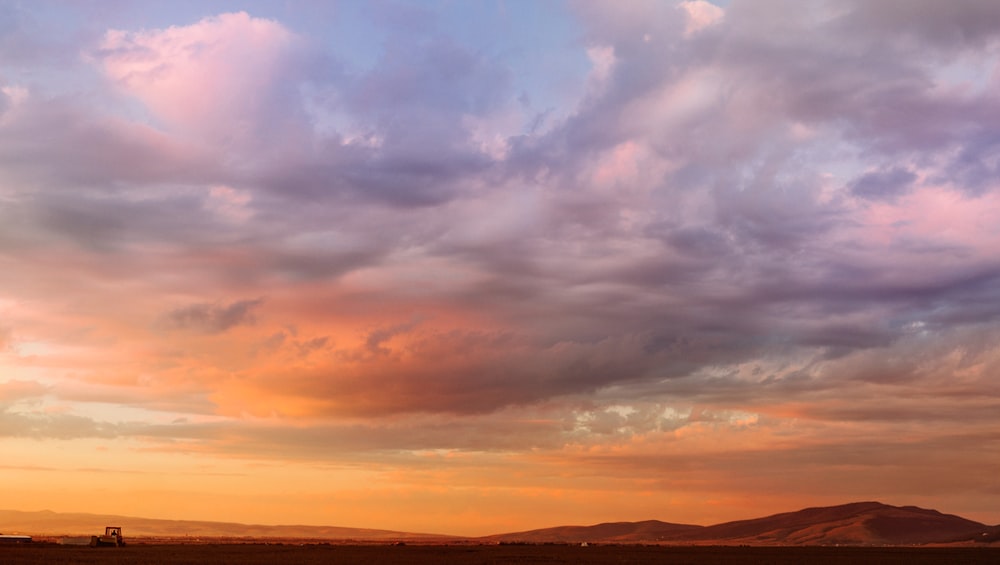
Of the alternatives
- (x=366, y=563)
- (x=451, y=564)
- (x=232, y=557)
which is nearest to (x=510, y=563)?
(x=451, y=564)

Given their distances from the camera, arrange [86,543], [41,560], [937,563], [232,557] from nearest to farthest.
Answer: [41,560], [232,557], [937,563], [86,543]

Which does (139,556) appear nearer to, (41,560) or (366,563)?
(41,560)

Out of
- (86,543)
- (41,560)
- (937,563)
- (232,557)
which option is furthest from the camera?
(86,543)

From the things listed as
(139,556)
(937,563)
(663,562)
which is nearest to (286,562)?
(139,556)

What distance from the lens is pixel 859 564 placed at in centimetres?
10369

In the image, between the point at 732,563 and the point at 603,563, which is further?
the point at 732,563

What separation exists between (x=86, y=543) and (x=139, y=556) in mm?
37191

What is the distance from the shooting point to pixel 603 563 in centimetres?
9238

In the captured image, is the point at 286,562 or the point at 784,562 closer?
the point at 286,562

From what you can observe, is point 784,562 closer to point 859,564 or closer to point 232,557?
point 859,564

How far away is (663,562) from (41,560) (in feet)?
180

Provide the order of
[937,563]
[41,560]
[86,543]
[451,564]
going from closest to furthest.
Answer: [41,560]
[451,564]
[937,563]
[86,543]

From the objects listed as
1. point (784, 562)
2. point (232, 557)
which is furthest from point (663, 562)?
point (232, 557)

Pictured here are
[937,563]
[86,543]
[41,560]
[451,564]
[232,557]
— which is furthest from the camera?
[86,543]
